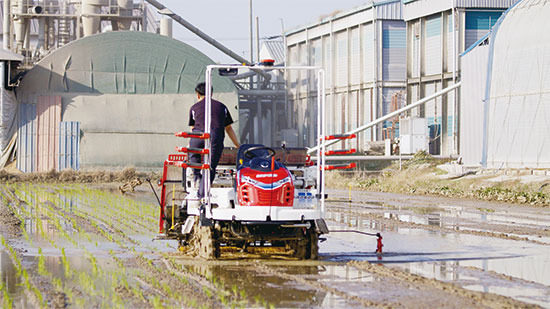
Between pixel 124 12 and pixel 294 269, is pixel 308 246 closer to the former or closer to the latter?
pixel 294 269

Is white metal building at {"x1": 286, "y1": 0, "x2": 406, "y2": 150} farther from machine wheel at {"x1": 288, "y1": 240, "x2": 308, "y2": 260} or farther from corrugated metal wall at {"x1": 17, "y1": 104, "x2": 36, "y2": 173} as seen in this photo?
machine wheel at {"x1": 288, "y1": 240, "x2": 308, "y2": 260}

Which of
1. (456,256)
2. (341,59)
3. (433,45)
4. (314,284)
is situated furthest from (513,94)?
(341,59)

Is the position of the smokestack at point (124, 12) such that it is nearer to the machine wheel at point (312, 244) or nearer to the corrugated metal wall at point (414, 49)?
the corrugated metal wall at point (414, 49)

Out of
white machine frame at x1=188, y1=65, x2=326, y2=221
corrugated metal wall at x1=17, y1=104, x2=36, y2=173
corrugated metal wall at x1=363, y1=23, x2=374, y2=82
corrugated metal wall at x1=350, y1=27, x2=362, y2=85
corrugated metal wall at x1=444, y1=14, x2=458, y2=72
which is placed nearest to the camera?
white machine frame at x1=188, y1=65, x2=326, y2=221

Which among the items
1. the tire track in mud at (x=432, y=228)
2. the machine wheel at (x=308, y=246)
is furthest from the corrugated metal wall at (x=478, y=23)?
the machine wheel at (x=308, y=246)

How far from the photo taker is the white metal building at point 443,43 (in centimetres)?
4784

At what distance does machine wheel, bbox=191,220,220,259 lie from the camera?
11.9 m

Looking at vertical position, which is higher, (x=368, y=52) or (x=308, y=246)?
(x=368, y=52)

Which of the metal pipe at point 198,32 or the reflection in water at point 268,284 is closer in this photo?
the reflection in water at point 268,284

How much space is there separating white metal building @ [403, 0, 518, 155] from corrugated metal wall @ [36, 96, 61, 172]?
19582 millimetres

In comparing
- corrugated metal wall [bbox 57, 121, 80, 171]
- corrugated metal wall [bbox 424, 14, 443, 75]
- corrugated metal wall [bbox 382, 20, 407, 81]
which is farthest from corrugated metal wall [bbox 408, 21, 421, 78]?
corrugated metal wall [bbox 57, 121, 80, 171]

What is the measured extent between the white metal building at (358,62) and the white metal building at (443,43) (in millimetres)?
3240

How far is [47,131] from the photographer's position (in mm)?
47406

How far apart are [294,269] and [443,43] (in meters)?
39.4
